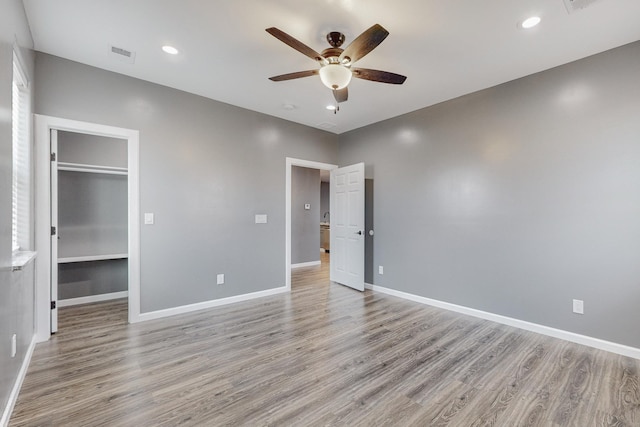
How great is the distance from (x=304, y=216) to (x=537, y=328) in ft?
16.1

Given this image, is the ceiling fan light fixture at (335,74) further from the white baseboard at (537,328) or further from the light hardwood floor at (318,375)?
the white baseboard at (537,328)

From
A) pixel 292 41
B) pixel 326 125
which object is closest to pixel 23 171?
pixel 292 41

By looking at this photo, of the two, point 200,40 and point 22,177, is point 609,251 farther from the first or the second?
point 22,177

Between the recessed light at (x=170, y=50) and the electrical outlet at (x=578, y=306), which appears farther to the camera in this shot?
the electrical outlet at (x=578, y=306)

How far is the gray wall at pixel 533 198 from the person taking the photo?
265 centimetres

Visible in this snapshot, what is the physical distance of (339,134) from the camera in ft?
17.9

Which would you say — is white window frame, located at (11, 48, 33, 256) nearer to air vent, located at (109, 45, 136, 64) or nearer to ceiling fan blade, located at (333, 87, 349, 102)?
air vent, located at (109, 45, 136, 64)

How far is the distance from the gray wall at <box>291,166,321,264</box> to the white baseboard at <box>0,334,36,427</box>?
4.66 metres

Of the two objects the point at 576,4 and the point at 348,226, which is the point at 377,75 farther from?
the point at 348,226

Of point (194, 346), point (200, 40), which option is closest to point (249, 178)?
point (200, 40)

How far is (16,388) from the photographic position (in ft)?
6.45

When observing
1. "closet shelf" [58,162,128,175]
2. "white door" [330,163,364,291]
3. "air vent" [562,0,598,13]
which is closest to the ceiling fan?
"air vent" [562,0,598,13]

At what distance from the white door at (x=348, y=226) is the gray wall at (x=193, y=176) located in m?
1.01

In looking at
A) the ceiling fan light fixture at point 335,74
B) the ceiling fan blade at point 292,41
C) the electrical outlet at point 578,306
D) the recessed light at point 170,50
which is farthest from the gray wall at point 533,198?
the recessed light at point 170,50
